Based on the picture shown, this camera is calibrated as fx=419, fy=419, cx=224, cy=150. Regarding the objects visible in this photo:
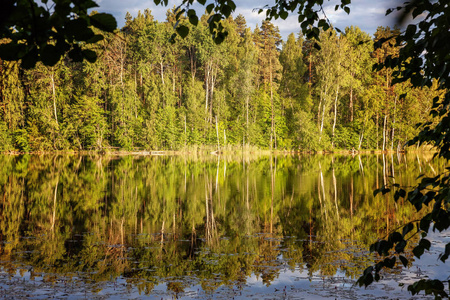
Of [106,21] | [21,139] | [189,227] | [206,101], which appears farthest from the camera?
[206,101]

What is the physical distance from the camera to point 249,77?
53.4 metres

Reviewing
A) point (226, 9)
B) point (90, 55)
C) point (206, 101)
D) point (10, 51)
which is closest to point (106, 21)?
point (90, 55)

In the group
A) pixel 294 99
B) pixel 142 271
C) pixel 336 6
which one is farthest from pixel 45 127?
pixel 336 6

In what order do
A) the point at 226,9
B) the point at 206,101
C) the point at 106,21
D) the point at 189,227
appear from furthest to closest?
1. the point at 206,101
2. the point at 189,227
3. the point at 226,9
4. the point at 106,21

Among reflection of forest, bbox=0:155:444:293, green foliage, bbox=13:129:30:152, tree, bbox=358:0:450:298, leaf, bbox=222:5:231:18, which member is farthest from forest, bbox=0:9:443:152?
tree, bbox=358:0:450:298

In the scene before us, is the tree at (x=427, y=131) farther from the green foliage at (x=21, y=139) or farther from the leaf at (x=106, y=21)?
the green foliage at (x=21, y=139)

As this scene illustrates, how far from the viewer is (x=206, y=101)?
5788 centimetres

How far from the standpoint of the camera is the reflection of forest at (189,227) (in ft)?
28.8

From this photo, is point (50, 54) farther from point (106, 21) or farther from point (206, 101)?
point (206, 101)

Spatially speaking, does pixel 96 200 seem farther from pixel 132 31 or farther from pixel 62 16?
pixel 132 31

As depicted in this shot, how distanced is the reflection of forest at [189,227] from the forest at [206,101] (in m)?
27.8

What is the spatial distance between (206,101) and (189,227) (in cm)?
4596

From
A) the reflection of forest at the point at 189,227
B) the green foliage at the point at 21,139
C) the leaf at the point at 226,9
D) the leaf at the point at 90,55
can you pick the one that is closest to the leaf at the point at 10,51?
the leaf at the point at 90,55

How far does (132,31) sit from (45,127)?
22.1 meters
